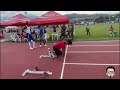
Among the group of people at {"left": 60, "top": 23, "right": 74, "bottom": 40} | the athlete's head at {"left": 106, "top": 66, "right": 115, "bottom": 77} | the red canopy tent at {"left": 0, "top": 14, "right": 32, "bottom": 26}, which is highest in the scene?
the red canopy tent at {"left": 0, "top": 14, "right": 32, "bottom": 26}

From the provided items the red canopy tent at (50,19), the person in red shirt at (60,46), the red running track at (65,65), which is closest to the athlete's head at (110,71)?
the red running track at (65,65)

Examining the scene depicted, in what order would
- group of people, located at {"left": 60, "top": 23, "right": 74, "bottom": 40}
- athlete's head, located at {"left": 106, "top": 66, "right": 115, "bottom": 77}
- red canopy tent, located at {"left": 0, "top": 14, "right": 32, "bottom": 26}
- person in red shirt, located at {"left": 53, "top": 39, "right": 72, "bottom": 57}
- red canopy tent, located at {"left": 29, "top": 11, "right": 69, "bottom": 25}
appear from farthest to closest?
1. group of people, located at {"left": 60, "top": 23, "right": 74, "bottom": 40}
2. red canopy tent, located at {"left": 0, "top": 14, "right": 32, "bottom": 26}
3. red canopy tent, located at {"left": 29, "top": 11, "right": 69, "bottom": 25}
4. person in red shirt, located at {"left": 53, "top": 39, "right": 72, "bottom": 57}
5. athlete's head, located at {"left": 106, "top": 66, "right": 115, "bottom": 77}

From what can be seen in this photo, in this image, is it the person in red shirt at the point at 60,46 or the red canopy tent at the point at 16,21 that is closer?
the person in red shirt at the point at 60,46

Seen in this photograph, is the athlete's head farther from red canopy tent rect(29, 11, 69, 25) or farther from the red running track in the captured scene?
red canopy tent rect(29, 11, 69, 25)

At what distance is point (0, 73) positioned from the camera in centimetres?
891

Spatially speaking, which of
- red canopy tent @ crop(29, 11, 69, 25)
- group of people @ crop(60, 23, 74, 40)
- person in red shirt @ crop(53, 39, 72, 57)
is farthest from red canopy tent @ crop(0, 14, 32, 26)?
person in red shirt @ crop(53, 39, 72, 57)

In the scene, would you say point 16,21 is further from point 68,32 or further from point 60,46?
point 60,46

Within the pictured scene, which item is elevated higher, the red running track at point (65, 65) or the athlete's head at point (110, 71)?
the athlete's head at point (110, 71)

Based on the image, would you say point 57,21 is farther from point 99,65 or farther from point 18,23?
point 99,65

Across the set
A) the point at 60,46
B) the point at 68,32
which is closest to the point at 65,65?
the point at 60,46

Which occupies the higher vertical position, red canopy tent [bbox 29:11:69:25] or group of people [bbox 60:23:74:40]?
red canopy tent [bbox 29:11:69:25]

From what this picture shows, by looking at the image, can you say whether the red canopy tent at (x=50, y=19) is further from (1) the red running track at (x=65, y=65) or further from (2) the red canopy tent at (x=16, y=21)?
(1) the red running track at (x=65, y=65)

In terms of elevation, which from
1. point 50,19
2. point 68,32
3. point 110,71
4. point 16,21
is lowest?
point 68,32
